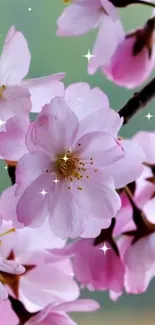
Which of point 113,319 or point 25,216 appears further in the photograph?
point 113,319

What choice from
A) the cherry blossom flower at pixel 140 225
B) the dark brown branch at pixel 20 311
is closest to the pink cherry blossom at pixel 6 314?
the dark brown branch at pixel 20 311

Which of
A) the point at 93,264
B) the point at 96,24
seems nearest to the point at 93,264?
the point at 93,264

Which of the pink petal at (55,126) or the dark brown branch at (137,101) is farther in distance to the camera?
the dark brown branch at (137,101)

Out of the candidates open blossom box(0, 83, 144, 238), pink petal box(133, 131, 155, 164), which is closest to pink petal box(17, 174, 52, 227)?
open blossom box(0, 83, 144, 238)

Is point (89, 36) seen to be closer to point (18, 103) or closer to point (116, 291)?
point (18, 103)

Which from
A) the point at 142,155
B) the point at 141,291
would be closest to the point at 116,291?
the point at 141,291

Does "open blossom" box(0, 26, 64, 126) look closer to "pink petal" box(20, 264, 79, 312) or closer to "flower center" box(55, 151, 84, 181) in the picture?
"flower center" box(55, 151, 84, 181)

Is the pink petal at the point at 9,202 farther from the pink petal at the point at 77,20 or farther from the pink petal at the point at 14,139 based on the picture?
the pink petal at the point at 77,20

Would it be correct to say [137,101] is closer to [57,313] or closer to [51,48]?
[51,48]
